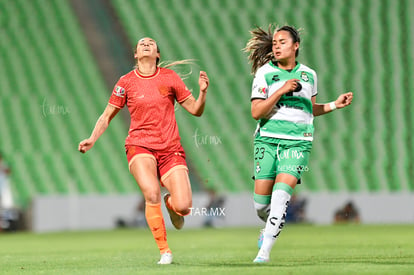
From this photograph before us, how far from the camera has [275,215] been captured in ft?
22.0

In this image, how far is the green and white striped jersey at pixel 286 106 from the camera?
6832 mm

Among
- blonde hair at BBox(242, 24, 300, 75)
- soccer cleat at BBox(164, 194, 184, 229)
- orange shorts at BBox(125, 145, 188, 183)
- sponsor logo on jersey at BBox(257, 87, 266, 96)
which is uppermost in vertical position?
blonde hair at BBox(242, 24, 300, 75)

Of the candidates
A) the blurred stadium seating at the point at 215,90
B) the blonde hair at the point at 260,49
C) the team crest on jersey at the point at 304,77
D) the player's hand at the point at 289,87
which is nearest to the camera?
the player's hand at the point at 289,87

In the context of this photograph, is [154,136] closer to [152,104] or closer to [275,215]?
[152,104]

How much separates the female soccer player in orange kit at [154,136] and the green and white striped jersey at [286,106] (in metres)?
0.51

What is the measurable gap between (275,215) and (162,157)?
1.09 metres

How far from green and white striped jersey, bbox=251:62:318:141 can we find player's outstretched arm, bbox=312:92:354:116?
255mm

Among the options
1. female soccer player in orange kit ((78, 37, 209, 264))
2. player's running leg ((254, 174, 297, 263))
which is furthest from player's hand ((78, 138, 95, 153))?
player's running leg ((254, 174, 297, 263))

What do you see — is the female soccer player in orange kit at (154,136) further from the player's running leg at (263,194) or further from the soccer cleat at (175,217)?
the player's running leg at (263,194)

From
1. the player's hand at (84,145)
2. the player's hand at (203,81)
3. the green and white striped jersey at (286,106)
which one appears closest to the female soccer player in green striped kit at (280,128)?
the green and white striped jersey at (286,106)

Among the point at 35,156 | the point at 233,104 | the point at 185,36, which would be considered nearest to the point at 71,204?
the point at 35,156

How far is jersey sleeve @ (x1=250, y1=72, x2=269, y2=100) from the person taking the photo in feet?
22.4

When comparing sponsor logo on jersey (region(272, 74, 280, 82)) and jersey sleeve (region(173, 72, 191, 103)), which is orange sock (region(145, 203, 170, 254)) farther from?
sponsor logo on jersey (region(272, 74, 280, 82))

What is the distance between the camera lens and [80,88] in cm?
2219
